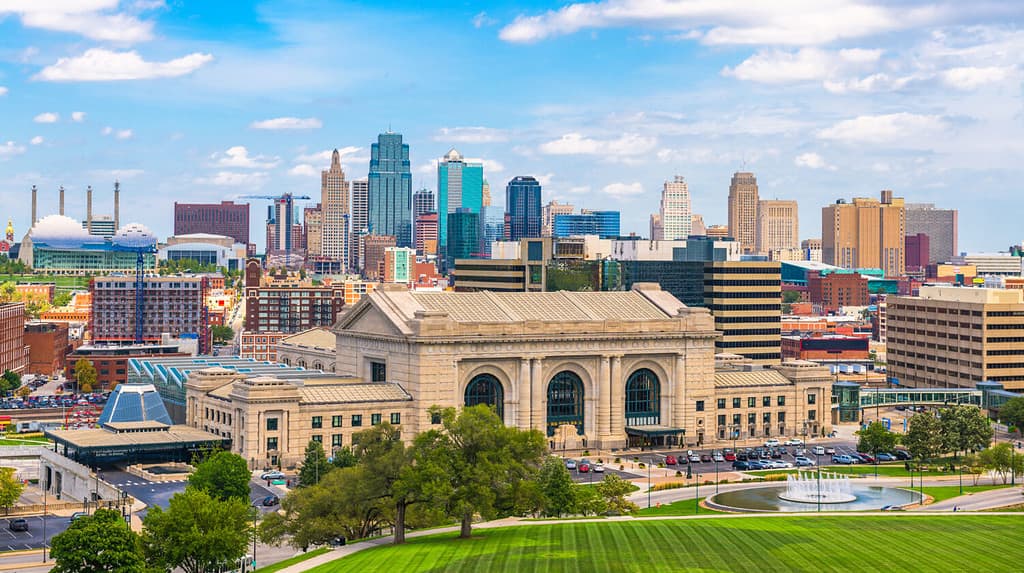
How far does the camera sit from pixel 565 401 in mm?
179875

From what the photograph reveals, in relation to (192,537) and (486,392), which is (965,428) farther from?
(192,537)

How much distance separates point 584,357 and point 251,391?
132ft

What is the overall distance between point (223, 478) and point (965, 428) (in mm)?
82673

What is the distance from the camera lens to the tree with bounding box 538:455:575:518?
124 m

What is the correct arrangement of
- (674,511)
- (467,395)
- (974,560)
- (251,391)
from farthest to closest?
(467,395), (251,391), (674,511), (974,560)

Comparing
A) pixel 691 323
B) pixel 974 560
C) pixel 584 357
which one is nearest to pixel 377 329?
pixel 584 357

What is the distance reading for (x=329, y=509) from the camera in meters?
116

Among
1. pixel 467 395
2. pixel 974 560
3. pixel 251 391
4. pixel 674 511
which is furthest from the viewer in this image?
pixel 467 395

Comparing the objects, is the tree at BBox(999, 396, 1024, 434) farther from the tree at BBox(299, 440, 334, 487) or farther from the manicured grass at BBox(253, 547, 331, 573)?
the manicured grass at BBox(253, 547, 331, 573)

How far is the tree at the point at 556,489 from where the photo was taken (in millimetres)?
124500

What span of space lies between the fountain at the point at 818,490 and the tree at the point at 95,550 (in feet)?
196

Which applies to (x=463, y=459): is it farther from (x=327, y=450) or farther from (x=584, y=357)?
(x=584, y=357)

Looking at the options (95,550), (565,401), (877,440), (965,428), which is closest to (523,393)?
(565,401)

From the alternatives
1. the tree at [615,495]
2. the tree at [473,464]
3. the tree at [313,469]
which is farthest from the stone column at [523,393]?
the tree at [473,464]
